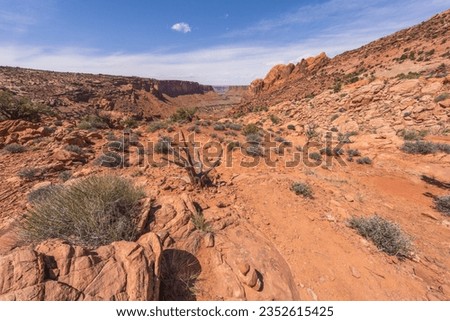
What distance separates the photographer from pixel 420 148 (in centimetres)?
866

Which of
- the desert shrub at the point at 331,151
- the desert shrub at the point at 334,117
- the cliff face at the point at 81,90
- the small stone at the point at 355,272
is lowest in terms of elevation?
the small stone at the point at 355,272

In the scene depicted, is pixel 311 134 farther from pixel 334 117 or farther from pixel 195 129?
pixel 195 129

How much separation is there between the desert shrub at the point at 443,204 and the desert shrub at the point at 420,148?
409 centimetres

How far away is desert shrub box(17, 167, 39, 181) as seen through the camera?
543 cm

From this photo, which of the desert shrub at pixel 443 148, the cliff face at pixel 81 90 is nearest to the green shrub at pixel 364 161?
the desert shrub at pixel 443 148

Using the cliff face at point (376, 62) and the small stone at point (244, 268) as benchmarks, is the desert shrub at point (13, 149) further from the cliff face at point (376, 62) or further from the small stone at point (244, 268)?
the cliff face at point (376, 62)

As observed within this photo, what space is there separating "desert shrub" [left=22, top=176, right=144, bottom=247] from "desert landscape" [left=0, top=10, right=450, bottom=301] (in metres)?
0.02

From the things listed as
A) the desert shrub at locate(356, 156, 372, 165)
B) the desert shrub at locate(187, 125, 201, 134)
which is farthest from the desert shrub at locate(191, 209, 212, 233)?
the desert shrub at locate(356, 156, 372, 165)

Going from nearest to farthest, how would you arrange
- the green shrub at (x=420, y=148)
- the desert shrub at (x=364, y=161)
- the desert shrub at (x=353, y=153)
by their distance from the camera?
the green shrub at (x=420, y=148) → the desert shrub at (x=364, y=161) → the desert shrub at (x=353, y=153)

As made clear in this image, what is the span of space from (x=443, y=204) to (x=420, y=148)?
14.2 ft

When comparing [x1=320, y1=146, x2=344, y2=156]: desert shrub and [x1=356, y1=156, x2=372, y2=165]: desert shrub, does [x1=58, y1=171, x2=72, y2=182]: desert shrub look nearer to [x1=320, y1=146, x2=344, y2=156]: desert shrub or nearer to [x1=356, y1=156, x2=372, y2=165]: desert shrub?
[x1=320, y1=146, x2=344, y2=156]: desert shrub

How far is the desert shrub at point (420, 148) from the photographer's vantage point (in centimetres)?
844

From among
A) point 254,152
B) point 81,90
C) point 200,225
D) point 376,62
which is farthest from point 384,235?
point 81,90
